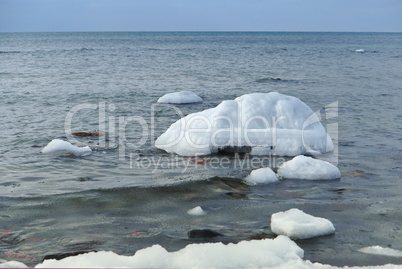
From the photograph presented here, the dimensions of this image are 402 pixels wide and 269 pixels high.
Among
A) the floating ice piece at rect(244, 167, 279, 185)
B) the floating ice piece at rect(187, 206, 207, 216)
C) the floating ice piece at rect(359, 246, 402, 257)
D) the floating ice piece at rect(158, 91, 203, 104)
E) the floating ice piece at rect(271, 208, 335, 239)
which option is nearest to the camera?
the floating ice piece at rect(359, 246, 402, 257)

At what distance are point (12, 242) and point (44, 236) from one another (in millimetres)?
258

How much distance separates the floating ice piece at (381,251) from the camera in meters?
3.22

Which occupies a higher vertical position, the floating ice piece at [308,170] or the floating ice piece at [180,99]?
the floating ice piece at [180,99]

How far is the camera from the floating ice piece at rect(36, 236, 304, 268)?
282 centimetres

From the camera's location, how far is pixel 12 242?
3502 mm

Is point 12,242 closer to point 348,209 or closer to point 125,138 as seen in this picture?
point 348,209

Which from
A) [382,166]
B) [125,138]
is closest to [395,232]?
[382,166]

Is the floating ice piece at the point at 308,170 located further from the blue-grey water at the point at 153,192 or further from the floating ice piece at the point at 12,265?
the floating ice piece at the point at 12,265

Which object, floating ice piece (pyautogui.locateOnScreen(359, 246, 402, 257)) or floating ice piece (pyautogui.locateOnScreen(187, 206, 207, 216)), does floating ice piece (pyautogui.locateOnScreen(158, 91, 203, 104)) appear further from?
floating ice piece (pyautogui.locateOnScreen(359, 246, 402, 257))

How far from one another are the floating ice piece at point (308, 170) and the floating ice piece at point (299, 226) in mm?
1558

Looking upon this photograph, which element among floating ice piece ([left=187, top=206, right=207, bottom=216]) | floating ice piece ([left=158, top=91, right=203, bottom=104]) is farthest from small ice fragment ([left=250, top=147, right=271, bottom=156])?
floating ice piece ([left=158, top=91, right=203, bottom=104])

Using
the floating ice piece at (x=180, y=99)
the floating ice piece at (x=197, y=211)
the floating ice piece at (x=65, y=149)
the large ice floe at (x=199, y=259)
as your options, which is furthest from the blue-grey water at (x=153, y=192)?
the floating ice piece at (x=180, y=99)

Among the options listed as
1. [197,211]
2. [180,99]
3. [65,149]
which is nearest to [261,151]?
[197,211]

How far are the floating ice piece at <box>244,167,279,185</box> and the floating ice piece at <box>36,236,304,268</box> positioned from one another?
198 centimetres
